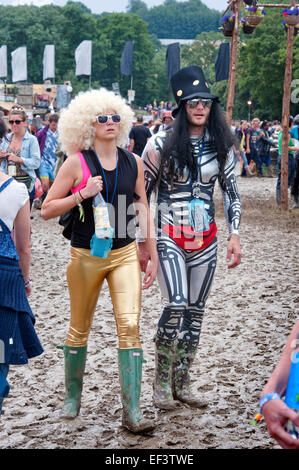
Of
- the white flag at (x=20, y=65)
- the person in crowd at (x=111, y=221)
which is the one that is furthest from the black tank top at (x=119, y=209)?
the white flag at (x=20, y=65)

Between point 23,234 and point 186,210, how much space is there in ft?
3.76

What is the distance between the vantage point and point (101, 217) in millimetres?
4184

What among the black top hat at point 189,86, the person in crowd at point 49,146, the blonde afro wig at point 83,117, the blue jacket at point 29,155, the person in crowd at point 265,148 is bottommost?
the person in crowd at point 265,148

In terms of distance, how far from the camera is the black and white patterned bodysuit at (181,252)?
4.53 metres

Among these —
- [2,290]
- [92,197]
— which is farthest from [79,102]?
[2,290]

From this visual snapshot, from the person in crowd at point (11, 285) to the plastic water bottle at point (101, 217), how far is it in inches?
19.2

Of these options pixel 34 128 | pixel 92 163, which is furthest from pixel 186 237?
pixel 34 128

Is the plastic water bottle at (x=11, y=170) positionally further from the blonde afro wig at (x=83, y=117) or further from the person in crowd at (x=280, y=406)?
the person in crowd at (x=280, y=406)

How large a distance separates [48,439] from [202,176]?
1.79 meters

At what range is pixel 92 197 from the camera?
Answer: 13.8 feet

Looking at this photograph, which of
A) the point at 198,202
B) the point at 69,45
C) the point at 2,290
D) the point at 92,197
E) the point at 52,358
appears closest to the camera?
the point at 2,290

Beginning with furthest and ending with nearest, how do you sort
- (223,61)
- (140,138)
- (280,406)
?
(223,61) → (140,138) → (280,406)

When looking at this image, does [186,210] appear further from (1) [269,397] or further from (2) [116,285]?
(1) [269,397]

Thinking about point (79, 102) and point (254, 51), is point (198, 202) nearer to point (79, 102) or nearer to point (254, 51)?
point (79, 102)
